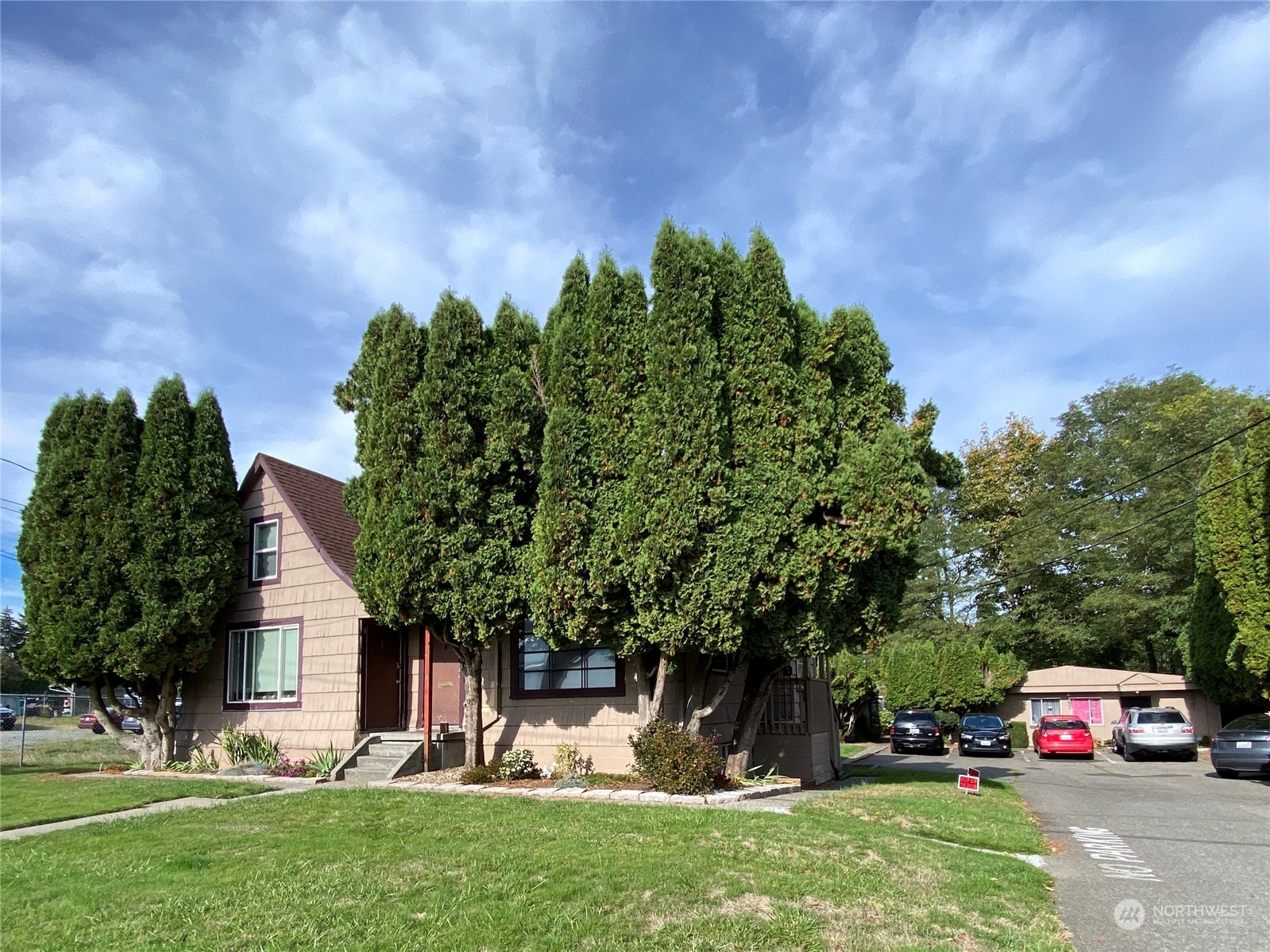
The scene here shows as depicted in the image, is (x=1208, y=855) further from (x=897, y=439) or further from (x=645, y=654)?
(x=645, y=654)

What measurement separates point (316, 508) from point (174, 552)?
2.70 metres

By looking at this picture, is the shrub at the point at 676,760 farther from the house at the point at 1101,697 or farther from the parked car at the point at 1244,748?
the house at the point at 1101,697

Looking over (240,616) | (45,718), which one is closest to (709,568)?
(240,616)

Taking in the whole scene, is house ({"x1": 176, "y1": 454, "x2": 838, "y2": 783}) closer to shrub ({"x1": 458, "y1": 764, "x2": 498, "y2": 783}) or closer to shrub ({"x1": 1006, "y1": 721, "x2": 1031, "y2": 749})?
shrub ({"x1": 458, "y1": 764, "x2": 498, "y2": 783})

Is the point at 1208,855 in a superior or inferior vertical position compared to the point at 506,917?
inferior

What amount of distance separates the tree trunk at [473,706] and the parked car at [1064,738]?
2197cm

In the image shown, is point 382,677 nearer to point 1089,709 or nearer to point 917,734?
point 917,734

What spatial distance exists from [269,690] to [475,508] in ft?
22.5

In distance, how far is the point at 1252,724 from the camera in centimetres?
2003

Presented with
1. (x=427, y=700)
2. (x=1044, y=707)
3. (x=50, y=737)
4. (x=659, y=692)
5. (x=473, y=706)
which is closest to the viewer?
(x=659, y=692)

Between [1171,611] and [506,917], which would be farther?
[1171,611]

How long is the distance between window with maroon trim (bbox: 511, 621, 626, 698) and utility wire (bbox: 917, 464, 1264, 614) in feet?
65.0

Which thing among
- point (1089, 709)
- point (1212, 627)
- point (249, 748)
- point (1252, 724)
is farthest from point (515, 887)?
point (1089, 709)

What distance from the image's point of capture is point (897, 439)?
12.1 metres
